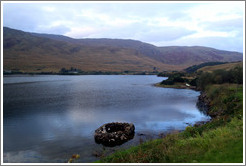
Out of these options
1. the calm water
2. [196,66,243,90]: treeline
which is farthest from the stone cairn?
[196,66,243,90]: treeline

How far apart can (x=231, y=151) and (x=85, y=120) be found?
24083 millimetres

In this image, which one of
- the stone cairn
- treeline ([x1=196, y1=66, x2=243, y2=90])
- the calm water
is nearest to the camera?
the calm water

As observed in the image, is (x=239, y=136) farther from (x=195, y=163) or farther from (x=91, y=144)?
(x=91, y=144)

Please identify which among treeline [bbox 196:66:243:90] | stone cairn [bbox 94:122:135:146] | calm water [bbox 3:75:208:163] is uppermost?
treeline [bbox 196:66:243:90]

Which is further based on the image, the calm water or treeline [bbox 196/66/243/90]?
treeline [bbox 196/66/243/90]

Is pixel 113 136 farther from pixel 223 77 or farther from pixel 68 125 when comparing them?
pixel 223 77

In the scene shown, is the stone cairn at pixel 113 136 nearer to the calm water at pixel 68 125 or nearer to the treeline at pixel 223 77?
the calm water at pixel 68 125

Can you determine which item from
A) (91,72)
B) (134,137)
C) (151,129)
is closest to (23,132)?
(134,137)

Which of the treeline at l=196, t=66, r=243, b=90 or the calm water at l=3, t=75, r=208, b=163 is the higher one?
the treeline at l=196, t=66, r=243, b=90

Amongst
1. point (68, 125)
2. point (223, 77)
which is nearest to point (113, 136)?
point (68, 125)

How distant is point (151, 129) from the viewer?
26.3 meters

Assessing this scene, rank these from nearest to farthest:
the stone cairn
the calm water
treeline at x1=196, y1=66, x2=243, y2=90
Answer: the calm water
the stone cairn
treeline at x1=196, y1=66, x2=243, y2=90

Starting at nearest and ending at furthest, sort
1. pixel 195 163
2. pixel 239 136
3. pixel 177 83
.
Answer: pixel 195 163, pixel 239 136, pixel 177 83

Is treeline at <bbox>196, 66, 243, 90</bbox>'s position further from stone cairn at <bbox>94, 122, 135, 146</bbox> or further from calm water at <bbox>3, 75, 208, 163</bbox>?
stone cairn at <bbox>94, 122, 135, 146</bbox>
